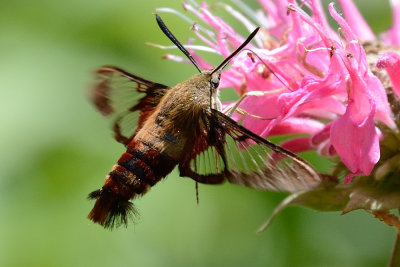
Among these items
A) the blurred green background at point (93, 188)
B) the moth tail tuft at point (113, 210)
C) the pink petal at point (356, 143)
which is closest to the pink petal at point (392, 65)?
the pink petal at point (356, 143)

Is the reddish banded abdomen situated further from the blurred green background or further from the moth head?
the blurred green background

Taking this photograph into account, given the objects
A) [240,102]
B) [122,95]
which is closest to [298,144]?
[240,102]

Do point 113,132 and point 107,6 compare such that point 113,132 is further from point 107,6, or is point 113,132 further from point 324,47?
point 107,6

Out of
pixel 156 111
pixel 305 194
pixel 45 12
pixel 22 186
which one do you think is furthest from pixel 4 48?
pixel 305 194

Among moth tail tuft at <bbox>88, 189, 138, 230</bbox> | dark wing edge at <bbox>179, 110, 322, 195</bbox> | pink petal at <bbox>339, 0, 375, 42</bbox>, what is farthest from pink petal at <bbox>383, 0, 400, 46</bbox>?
moth tail tuft at <bbox>88, 189, 138, 230</bbox>

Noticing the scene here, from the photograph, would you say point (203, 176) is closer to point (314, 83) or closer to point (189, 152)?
point (189, 152)

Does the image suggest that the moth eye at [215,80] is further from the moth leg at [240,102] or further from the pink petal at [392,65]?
the pink petal at [392,65]

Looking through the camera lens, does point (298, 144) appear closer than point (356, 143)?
No
